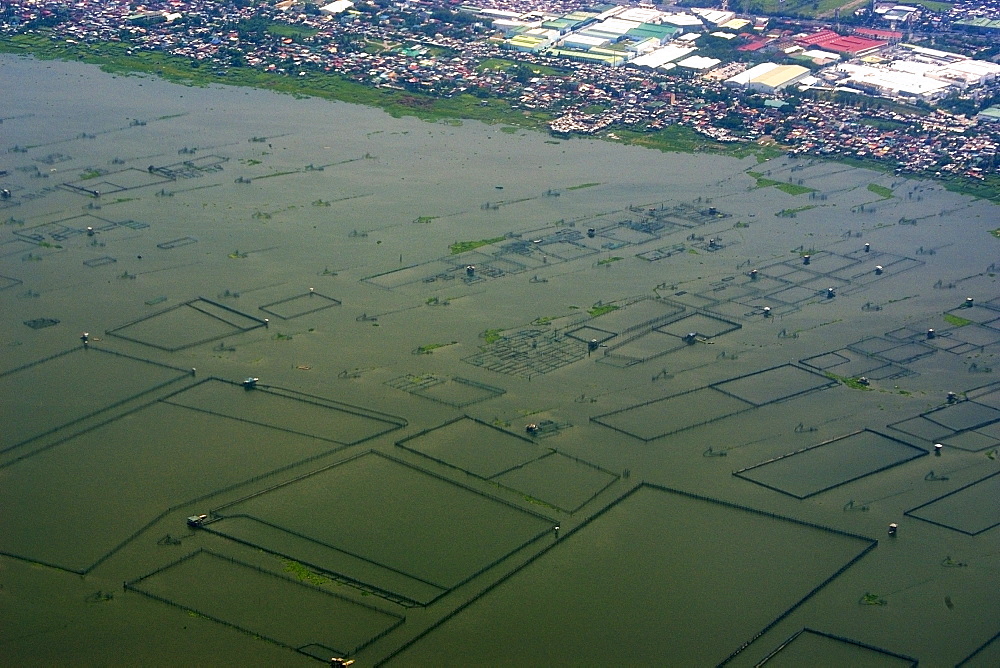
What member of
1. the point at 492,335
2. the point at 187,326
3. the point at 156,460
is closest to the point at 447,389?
the point at 492,335

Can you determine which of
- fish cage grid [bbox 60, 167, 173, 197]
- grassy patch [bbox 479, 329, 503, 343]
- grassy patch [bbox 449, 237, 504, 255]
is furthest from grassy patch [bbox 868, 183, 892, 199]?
fish cage grid [bbox 60, 167, 173, 197]

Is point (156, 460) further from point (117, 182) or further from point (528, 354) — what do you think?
point (117, 182)

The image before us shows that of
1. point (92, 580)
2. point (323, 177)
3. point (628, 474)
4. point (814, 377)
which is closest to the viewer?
point (92, 580)

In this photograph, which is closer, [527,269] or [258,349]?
[258,349]

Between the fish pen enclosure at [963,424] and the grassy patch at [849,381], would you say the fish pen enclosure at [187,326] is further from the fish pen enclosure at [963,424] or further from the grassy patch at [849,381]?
the fish pen enclosure at [963,424]

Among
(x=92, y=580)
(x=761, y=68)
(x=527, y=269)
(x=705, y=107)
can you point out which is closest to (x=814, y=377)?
(x=527, y=269)


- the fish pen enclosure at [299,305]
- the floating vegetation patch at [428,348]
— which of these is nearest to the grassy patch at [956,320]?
the floating vegetation patch at [428,348]

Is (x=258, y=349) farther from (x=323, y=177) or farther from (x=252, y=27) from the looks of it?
(x=252, y=27)
